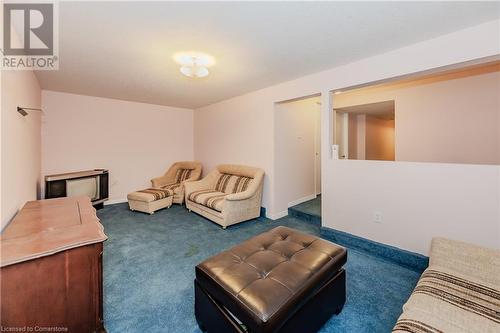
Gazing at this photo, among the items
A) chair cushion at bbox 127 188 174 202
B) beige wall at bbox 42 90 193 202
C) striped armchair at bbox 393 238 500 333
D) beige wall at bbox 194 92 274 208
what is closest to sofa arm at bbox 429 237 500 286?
striped armchair at bbox 393 238 500 333

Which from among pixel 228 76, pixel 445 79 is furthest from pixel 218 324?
pixel 445 79

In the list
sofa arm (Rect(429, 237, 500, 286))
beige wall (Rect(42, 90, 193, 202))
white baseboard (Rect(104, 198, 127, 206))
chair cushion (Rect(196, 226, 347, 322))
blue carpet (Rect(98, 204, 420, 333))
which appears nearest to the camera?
chair cushion (Rect(196, 226, 347, 322))

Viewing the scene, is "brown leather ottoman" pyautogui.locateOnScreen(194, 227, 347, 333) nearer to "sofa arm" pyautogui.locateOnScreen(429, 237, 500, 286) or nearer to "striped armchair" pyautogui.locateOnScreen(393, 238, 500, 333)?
"striped armchair" pyautogui.locateOnScreen(393, 238, 500, 333)

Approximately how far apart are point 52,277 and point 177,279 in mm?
1095

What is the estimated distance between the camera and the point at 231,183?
13.5ft

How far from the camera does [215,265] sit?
1.45 m

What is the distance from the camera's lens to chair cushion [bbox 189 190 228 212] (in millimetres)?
3357

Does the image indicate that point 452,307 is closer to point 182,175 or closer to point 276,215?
point 276,215

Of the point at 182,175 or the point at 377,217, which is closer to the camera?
the point at 377,217

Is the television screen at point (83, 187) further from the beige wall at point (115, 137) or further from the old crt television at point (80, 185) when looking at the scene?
the beige wall at point (115, 137)

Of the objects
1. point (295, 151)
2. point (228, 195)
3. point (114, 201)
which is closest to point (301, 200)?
point (295, 151)

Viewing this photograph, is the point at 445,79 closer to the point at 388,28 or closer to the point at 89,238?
the point at 388,28

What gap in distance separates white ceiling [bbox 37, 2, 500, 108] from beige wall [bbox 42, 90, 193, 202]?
124 centimetres

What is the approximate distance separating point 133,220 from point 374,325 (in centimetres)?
358
